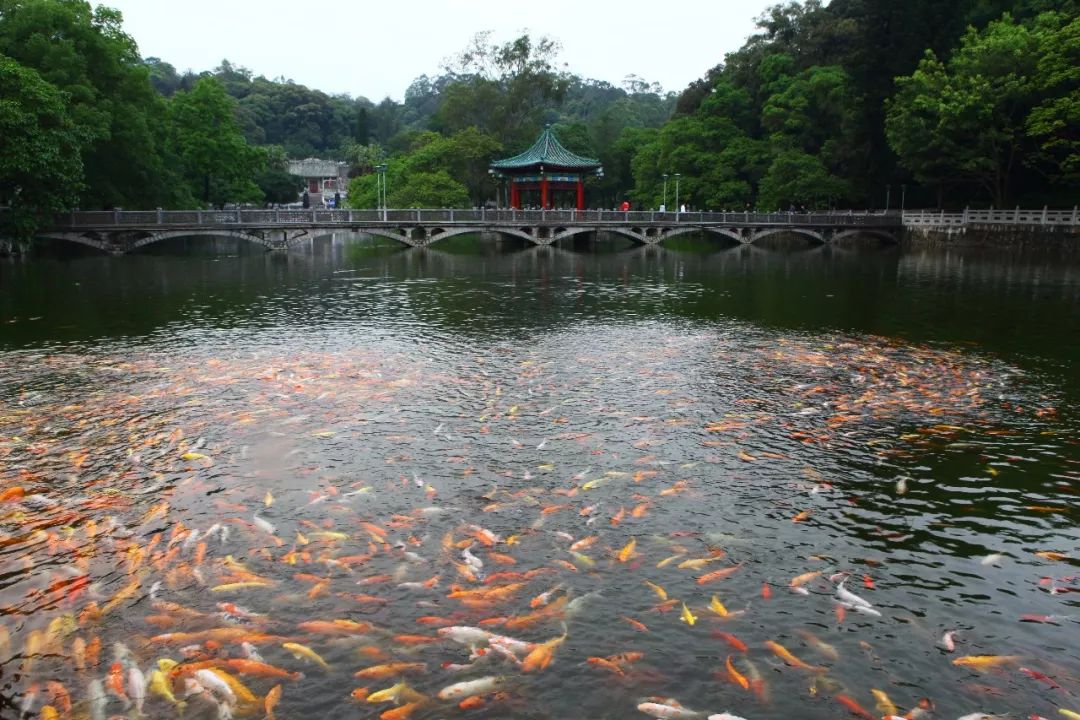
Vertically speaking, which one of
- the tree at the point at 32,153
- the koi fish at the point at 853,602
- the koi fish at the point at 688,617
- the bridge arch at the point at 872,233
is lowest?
the koi fish at the point at 688,617

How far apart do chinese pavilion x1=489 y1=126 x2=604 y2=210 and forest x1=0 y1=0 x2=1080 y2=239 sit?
5380 mm

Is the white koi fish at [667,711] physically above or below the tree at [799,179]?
below

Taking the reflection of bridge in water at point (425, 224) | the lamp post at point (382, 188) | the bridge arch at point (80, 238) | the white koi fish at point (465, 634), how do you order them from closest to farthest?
the white koi fish at point (465, 634)
the bridge arch at point (80, 238)
the reflection of bridge in water at point (425, 224)
the lamp post at point (382, 188)

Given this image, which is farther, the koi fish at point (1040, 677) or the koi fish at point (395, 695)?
the koi fish at point (1040, 677)

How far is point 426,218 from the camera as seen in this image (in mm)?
55281

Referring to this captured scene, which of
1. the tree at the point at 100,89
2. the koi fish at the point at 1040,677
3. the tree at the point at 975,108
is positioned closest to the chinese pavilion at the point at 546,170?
the tree at the point at 975,108

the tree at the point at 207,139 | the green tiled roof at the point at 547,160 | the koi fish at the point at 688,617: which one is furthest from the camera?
the green tiled roof at the point at 547,160

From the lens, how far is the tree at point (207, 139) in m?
61.3

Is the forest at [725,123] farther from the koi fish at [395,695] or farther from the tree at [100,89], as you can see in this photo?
the koi fish at [395,695]

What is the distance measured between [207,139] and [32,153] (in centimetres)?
2523

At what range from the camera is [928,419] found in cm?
1318

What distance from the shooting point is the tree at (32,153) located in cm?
3638

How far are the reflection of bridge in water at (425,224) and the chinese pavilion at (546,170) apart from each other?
21.8ft

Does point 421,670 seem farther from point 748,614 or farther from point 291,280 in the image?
point 291,280
